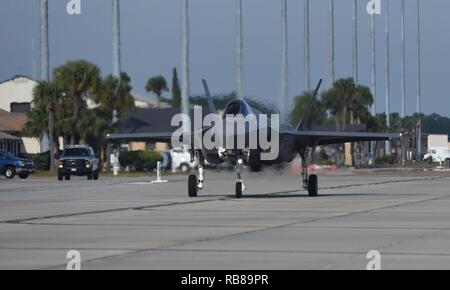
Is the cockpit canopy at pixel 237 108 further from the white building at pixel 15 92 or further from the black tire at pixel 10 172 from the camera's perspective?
the white building at pixel 15 92

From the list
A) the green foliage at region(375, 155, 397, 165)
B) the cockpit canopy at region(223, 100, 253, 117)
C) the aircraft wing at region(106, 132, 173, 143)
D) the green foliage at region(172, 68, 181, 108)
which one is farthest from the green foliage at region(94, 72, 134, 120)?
the green foliage at region(172, 68, 181, 108)

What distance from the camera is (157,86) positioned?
172750 millimetres

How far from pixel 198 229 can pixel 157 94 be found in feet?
504

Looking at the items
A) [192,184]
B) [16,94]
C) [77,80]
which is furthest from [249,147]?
[16,94]

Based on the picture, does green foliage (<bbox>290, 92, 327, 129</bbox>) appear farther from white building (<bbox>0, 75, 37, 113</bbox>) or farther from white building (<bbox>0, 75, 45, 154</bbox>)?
white building (<bbox>0, 75, 37, 113</bbox>)

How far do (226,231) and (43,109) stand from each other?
6254cm

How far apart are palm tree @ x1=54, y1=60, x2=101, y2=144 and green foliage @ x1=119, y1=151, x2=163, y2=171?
3.72 meters

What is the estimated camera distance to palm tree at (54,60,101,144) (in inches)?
3218

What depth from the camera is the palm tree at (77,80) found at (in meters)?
81.7
